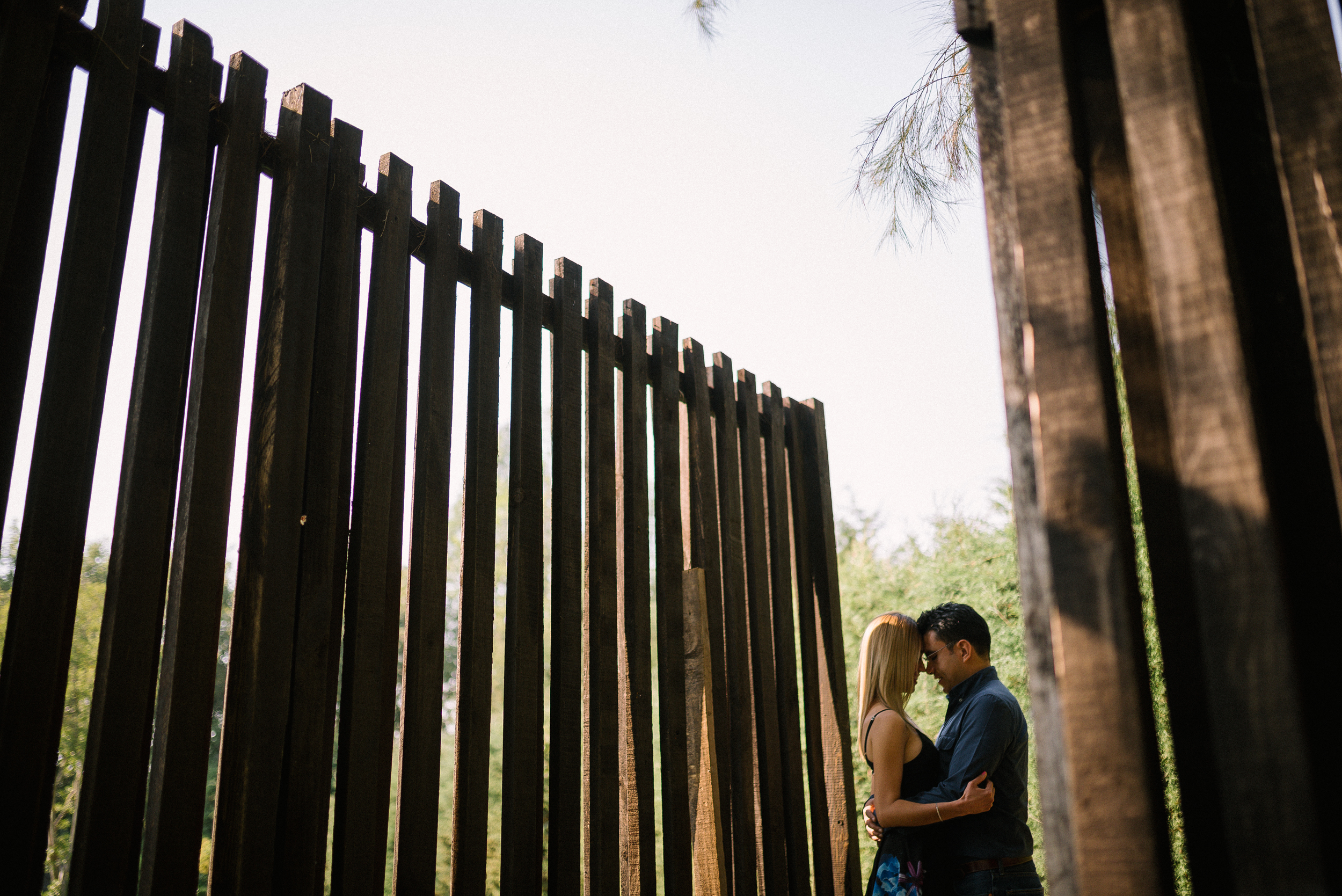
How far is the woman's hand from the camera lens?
253 centimetres

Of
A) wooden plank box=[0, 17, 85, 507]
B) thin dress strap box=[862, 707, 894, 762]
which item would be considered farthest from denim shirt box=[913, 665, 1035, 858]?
wooden plank box=[0, 17, 85, 507]

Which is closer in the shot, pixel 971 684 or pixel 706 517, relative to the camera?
pixel 971 684

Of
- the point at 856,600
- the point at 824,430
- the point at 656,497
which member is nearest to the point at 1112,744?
the point at 656,497

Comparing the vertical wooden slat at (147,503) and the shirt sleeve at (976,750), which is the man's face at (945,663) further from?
the vertical wooden slat at (147,503)

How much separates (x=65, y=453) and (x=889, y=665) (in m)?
2.42

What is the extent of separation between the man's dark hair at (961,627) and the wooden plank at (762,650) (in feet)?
2.64

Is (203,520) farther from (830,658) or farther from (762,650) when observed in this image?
(830,658)

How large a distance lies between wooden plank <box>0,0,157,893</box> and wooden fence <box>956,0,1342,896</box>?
169 centimetres

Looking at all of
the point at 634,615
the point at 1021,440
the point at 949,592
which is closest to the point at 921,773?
the point at 634,615

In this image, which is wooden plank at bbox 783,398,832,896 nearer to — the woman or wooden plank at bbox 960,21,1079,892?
the woman

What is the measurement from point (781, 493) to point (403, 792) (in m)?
2.30

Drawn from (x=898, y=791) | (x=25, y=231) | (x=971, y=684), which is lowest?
(x=898, y=791)

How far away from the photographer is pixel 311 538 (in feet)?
6.60

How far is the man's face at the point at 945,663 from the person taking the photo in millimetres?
2900
